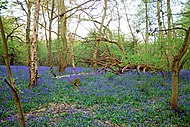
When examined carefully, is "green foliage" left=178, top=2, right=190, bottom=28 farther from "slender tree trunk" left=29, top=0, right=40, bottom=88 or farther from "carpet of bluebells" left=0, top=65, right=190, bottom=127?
"slender tree trunk" left=29, top=0, right=40, bottom=88

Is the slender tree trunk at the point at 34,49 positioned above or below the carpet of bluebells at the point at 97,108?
above

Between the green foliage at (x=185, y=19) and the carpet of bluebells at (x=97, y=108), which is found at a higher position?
the green foliage at (x=185, y=19)

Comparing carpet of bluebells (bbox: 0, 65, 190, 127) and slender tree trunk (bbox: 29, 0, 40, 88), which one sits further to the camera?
slender tree trunk (bbox: 29, 0, 40, 88)

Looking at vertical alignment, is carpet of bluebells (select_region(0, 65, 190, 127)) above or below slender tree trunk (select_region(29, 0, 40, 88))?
below

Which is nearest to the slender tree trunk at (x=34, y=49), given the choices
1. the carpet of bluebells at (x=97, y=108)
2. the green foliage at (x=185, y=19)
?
the carpet of bluebells at (x=97, y=108)

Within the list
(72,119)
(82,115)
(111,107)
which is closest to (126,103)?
(111,107)

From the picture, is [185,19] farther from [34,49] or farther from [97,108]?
[34,49]

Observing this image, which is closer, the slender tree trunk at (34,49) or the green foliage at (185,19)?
the green foliage at (185,19)

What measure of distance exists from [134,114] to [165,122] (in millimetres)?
982

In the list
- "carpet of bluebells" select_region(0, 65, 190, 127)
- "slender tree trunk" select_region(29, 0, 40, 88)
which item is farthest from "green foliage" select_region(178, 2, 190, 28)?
"slender tree trunk" select_region(29, 0, 40, 88)

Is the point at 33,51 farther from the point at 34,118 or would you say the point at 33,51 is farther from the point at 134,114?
the point at 134,114

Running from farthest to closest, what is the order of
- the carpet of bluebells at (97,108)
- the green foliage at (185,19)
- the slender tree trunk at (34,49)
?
the slender tree trunk at (34,49) < the green foliage at (185,19) < the carpet of bluebells at (97,108)

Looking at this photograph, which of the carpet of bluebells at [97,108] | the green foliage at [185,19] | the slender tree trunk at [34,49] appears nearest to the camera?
the carpet of bluebells at [97,108]

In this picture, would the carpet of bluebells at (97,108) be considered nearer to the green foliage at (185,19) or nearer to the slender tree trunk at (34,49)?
the slender tree trunk at (34,49)
